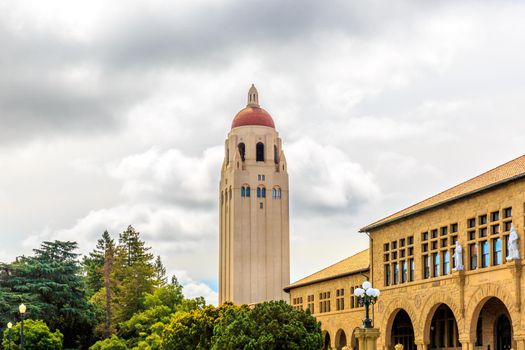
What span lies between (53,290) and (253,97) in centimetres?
6648

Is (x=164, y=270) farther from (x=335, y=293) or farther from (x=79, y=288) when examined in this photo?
(x=335, y=293)

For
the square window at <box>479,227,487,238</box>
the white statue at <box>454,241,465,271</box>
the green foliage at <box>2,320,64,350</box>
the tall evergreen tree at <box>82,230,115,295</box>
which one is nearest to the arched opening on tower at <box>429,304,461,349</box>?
the white statue at <box>454,241,465,271</box>

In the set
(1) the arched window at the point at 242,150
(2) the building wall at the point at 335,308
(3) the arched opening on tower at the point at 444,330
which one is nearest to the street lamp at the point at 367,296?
(3) the arched opening on tower at the point at 444,330

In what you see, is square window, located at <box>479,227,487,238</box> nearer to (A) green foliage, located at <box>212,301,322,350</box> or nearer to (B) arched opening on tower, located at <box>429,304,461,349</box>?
(B) arched opening on tower, located at <box>429,304,461,349</box>

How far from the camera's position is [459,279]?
148ft

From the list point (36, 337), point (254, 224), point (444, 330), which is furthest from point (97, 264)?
point (444, 330)

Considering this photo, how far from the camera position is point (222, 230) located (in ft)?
470

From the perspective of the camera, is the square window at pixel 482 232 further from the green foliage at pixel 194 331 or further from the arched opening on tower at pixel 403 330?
the green foliage at pixel 194 331

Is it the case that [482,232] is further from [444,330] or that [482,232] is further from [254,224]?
[254,224]

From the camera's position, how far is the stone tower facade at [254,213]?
13562cm

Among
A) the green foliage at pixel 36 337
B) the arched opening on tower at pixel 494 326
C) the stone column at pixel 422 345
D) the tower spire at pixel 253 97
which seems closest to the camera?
the arched opening on tower at pixel 494 326

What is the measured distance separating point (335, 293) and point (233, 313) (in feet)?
46.6

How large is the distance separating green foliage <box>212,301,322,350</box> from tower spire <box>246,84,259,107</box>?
9380 cm

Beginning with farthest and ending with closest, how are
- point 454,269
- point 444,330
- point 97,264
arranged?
point 97,264 < point 444,330 < point 454,269
